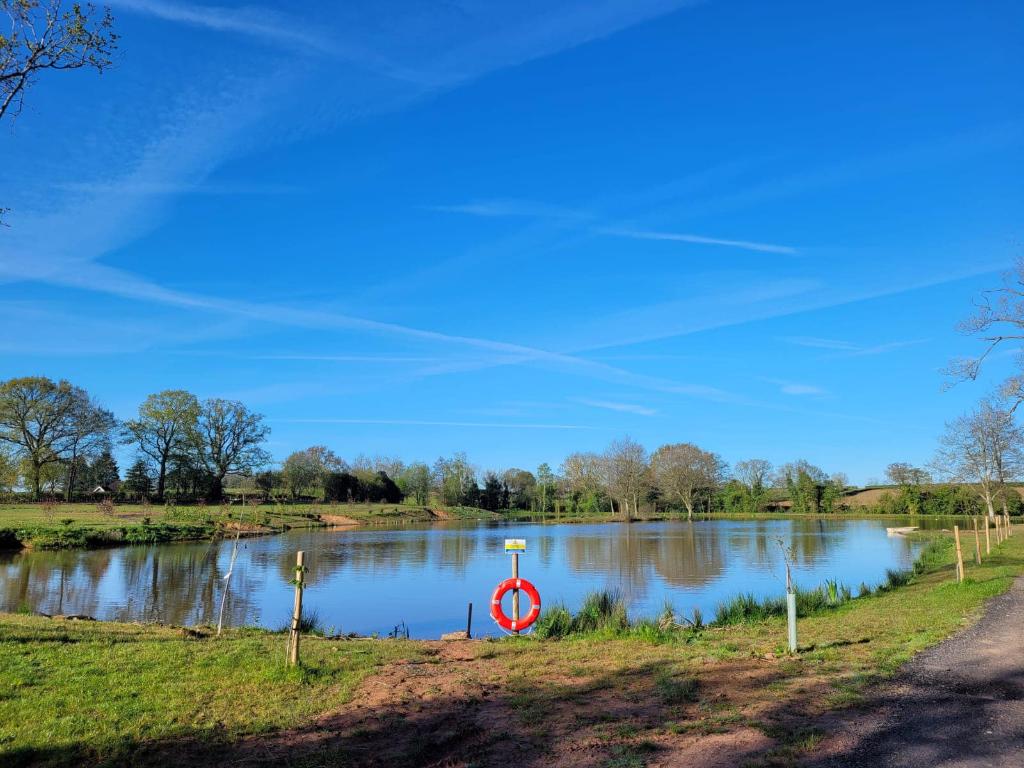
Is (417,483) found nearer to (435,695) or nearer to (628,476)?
(628,476)

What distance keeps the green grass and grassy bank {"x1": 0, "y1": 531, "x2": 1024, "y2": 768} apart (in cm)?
3

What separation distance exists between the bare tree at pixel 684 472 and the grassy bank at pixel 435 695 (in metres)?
67.4

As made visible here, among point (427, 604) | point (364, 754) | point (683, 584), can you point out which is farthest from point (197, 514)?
point (364, 754)

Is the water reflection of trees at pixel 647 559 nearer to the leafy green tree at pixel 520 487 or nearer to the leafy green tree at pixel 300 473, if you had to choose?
the leafy green tree at pixel 300 473

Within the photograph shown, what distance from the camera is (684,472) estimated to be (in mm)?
76438

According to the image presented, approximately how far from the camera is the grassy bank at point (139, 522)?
29.5 m

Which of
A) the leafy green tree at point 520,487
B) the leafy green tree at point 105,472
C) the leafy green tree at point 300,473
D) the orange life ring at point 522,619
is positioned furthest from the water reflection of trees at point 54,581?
the leafy green tree at point 520,487

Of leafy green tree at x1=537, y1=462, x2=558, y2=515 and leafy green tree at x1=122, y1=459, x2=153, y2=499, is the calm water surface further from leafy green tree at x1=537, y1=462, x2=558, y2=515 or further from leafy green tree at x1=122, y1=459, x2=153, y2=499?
leafy green tree at x1=537, y1=462, x2=558, y2=515

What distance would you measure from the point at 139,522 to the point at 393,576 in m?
21.3

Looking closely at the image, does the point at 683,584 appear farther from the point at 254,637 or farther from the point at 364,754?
the point at 364,754

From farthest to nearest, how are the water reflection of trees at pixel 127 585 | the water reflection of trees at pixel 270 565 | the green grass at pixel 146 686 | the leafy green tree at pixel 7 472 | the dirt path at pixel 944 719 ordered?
the leafy green tree at pixel 7 472 → the water reflection of trees at pixel 270 565 → the water reflection of trees at pixel 127 585 → the green grass at pixel 146 686 → the dirt path at pixel 944 719

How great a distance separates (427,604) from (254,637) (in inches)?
320

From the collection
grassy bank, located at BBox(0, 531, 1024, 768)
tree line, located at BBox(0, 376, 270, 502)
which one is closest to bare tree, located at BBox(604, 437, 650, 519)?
tree line, located at BBox(0, 376, 270, 502)

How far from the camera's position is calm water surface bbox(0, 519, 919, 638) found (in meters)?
16.3
